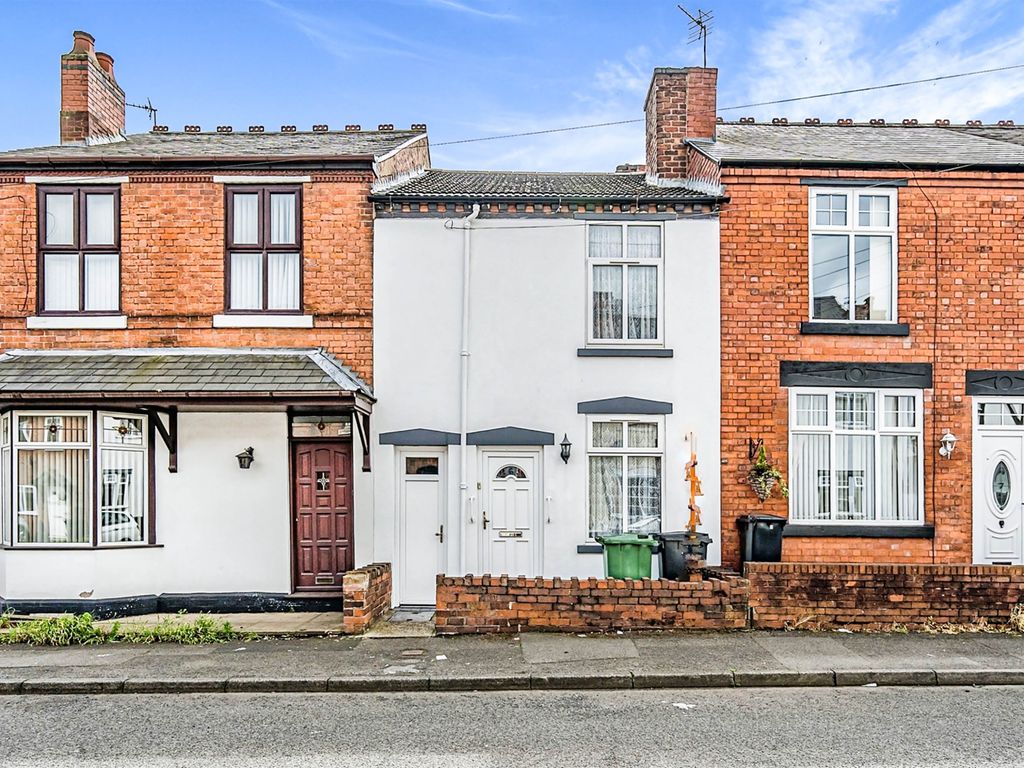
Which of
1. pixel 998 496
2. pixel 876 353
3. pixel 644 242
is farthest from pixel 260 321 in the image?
pixel 998 496

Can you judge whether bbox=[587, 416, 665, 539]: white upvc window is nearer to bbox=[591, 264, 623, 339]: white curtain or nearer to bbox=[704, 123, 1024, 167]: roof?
bbox=[591, 264, 623, 339]: white curtain

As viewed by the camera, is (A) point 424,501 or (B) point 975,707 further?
(A) point 424,501

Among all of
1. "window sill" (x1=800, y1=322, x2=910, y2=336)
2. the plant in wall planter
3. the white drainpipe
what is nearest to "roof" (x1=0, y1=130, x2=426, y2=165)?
the white drainpipe

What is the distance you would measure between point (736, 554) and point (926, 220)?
5.28 m

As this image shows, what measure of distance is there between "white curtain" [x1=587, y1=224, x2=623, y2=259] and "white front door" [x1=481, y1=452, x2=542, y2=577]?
115 inches

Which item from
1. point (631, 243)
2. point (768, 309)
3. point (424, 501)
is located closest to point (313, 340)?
point (424, 501)

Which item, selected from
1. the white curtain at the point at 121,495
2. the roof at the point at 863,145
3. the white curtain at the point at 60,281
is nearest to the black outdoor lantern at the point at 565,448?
the roof at the point at 863,145

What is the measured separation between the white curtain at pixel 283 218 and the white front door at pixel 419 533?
3.36 metres

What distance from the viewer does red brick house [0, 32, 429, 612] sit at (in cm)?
1203

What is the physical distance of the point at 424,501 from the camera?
490 inches

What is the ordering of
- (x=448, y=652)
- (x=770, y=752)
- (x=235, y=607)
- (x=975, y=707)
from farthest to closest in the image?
(x=235, y=607), (x=448, y=652), (x=975, y=707), (x=770, y=752)

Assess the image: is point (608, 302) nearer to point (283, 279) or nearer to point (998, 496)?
point (283, 279)

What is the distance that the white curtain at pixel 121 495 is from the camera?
11.6 meters

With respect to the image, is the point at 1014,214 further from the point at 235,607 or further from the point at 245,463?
the point at 235,607
